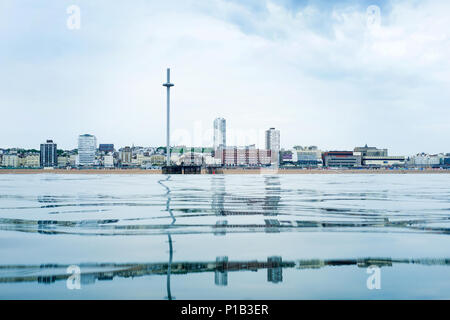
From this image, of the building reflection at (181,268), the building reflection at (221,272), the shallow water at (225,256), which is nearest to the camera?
the shallow water at (225,256)

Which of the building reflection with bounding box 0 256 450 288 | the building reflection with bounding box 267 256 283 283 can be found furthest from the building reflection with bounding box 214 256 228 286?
the building reflection with bounding box 267 256 283 283

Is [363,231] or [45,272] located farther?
[363,231]

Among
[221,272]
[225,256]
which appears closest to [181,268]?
[221,272]

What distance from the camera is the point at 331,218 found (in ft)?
70.6

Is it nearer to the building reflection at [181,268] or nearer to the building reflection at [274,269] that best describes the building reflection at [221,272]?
the building reflection at [181,268]

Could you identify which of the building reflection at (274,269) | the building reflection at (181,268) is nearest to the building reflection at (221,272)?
the building reflection at (181,268)

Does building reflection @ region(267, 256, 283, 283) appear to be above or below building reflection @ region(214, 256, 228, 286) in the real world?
below

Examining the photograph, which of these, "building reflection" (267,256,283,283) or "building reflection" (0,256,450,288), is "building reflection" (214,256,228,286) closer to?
"building reflection" (0,256,450,288)

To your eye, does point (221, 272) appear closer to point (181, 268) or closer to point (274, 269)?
point (181, 268)
